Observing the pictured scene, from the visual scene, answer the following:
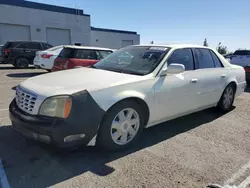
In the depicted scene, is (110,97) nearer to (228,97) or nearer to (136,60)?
(136,60)

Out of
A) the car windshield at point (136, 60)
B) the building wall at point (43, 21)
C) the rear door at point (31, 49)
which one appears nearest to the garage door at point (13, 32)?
the building wall at point (43, 21)

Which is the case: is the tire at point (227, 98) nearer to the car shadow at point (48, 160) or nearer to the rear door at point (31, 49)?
the car shadow at point (48, 160)

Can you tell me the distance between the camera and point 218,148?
3.50 metres

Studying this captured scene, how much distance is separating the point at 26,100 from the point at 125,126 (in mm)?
1402

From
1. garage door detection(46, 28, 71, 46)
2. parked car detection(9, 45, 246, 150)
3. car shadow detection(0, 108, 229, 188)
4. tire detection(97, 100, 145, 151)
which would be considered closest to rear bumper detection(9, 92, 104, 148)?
parked car detection(9, 45, 246, 150)

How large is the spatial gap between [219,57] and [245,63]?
498 cm

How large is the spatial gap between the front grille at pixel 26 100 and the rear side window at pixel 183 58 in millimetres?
2235

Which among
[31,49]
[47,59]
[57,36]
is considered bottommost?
[47,59]

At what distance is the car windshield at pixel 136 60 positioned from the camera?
3.70 m

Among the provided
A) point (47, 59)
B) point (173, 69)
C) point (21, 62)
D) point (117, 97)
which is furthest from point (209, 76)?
point (21, 62)

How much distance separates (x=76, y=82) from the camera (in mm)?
3150

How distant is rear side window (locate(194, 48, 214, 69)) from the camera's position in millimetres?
4504

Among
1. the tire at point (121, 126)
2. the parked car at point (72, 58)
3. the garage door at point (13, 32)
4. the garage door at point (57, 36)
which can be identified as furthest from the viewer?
the garage door at point (57, 36)

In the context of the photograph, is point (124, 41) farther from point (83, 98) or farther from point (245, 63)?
point (83, 98)
